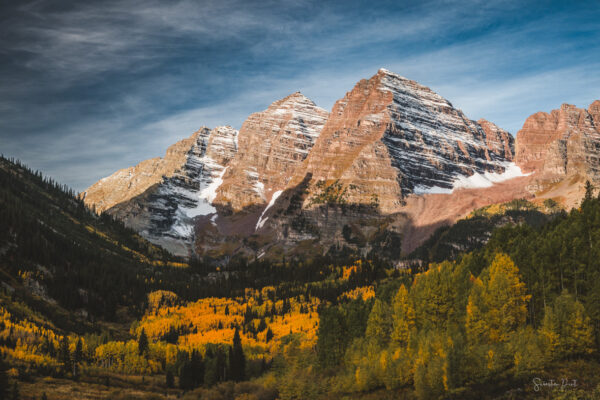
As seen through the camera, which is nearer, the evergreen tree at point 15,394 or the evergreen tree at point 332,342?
the evergreen tree at point 15,394

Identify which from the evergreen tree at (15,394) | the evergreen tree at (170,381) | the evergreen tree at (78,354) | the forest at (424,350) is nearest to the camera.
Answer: the forest at (424,350)

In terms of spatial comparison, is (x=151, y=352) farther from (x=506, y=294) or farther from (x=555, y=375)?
(x=555, y=375)

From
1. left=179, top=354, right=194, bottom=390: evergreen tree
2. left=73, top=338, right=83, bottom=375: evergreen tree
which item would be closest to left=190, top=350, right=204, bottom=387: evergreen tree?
left=179, top=354, right=194, bottom=390: evergreen tree

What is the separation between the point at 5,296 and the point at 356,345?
136572 millimetres

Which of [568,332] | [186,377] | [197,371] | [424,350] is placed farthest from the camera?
[197,371]

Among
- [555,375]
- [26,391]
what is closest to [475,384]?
[555,375]

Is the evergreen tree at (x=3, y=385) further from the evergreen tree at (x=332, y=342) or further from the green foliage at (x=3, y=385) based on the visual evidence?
the evergreen tree at (x=332, y=342)

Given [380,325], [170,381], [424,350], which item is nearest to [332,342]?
[380,325]

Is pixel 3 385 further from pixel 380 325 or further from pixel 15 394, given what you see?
pixel 380 325

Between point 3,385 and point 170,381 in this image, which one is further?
point 170,381

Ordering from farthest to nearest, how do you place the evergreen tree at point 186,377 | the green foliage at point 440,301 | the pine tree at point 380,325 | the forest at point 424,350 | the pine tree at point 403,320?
the evergreen tree at point 186,377
the pine tree at point 380,325
the pine tree at point 403,320
the green foliage at point 440,301
the forest at point 424,350

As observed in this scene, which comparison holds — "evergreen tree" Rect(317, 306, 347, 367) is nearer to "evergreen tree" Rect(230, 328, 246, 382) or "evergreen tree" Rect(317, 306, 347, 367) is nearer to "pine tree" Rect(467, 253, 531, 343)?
"evergreen tree" Rect(230, 328, 246, 382)

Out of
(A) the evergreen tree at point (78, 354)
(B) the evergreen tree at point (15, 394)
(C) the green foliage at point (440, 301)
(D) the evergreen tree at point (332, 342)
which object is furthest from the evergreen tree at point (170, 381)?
(C) the green foliage at point (440, 301)

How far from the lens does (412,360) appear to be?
104 m
